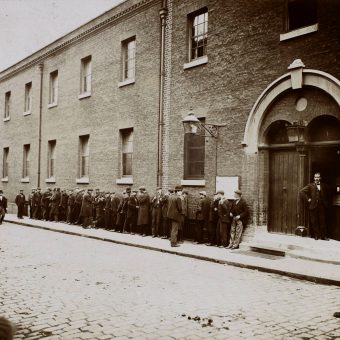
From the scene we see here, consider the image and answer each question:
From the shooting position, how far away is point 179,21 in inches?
603

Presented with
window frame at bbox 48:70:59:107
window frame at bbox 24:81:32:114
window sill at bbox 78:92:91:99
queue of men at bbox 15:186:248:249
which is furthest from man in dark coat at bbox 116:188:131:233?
window frame at bbox 24:81:32:114

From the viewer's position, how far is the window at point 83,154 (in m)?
20.7

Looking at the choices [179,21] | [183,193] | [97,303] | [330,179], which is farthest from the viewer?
[179,21]

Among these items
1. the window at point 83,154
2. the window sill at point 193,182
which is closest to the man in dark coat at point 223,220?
the window sill at point 193,182

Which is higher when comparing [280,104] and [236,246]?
[280,104]

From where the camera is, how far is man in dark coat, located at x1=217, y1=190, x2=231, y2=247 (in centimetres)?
1271

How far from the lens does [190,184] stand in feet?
47.8

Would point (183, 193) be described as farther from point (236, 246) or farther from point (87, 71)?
point (87, 71)

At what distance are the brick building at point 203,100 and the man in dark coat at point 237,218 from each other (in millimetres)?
285

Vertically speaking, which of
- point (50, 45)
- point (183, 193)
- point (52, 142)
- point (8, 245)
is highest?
point (50, 45)

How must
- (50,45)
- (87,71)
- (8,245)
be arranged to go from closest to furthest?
1. (8,245)
2. (87,71)
3. (50,45)

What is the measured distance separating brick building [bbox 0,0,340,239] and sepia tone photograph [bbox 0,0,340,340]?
2.0 inches

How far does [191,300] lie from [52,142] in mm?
18421

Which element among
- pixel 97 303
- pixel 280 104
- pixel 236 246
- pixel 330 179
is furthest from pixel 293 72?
pixel 97 303
